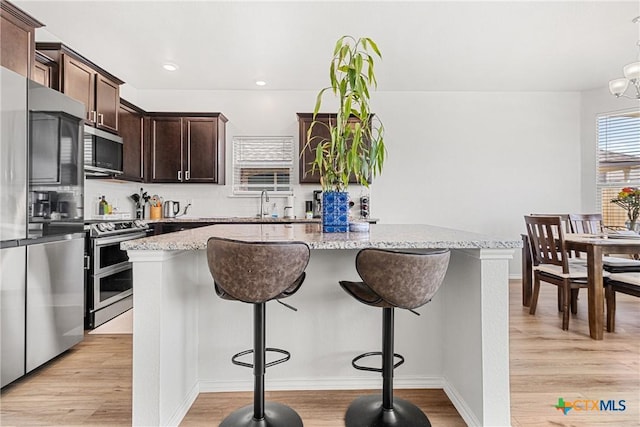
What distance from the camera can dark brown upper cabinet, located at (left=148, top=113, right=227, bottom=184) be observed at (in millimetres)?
4426

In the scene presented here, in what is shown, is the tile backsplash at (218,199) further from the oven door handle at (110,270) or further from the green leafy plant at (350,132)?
the green leafy plant at (350,132)

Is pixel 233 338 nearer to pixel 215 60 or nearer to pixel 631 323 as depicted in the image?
pixel 215 60

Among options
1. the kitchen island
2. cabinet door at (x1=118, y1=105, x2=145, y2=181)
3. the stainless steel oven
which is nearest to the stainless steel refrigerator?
the stainless steel oven

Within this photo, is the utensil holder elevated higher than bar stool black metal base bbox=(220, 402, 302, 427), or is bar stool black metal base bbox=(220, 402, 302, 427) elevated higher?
the utensil holder

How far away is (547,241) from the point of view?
3086 mm

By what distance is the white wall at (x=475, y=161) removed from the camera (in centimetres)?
493

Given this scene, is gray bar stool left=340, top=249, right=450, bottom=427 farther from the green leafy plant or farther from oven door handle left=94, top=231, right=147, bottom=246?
oven door handle left=94, top=231, right=147, bottom=246

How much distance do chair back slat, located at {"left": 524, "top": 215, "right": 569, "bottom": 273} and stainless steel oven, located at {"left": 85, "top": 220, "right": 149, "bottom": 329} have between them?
13.7ft

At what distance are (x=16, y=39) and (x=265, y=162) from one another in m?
2.97

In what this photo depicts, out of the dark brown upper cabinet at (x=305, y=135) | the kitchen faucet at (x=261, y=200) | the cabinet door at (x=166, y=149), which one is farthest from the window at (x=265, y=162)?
the cabinet door at (x=166, y=149)

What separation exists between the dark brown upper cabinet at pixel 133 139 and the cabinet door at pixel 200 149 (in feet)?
1.71

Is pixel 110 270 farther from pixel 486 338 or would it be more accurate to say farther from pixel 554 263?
pixel 554 263

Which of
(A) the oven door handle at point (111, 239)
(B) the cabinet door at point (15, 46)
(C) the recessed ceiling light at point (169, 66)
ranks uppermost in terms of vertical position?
(C) the recessed ceiling light at point (169, 66)

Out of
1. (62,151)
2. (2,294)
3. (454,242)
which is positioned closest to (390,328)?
(454,242)
